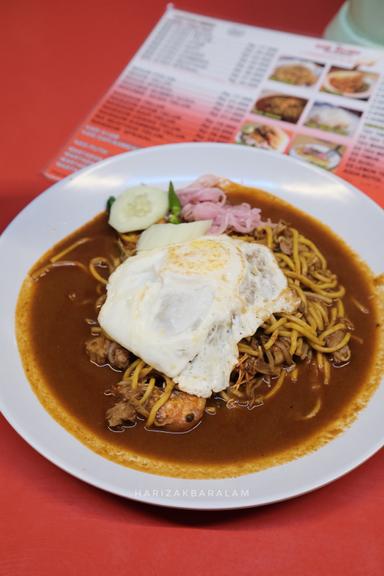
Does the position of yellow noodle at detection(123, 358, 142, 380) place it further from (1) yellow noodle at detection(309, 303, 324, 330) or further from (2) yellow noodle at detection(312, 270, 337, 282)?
(2) yellow noodle at detection(312, 270, 337, 282)

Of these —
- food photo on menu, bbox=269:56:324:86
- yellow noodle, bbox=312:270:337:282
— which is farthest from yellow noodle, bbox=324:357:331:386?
food photo on menu, bbox=269:56:324:86

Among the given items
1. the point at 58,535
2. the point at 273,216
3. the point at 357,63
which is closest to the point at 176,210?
the point at 273,216

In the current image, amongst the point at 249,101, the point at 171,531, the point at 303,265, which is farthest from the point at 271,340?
the point at 249,101

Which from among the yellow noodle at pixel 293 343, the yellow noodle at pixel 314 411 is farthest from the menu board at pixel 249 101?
the yellow noodle at pixel 314 411

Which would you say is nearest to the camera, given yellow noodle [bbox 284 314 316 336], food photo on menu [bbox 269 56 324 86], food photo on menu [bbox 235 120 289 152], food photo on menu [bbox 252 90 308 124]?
yellow noodle [bbox 284 314 316 336]

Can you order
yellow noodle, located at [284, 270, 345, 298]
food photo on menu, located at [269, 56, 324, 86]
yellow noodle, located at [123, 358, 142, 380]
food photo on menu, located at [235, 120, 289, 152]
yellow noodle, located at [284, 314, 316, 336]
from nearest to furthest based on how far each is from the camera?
yellow noodle, located at [123, 358, 142, 380]
yellow noodle, located at [284, 314, 316, 336]
yellow noodle, located at [284, 270, 345, 298]
food photo on menu, located at [235, 120, 289, 152]
food photo on menu, located at [269, 56, 324, 86]

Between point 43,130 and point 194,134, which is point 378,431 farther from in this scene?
point 43,130
